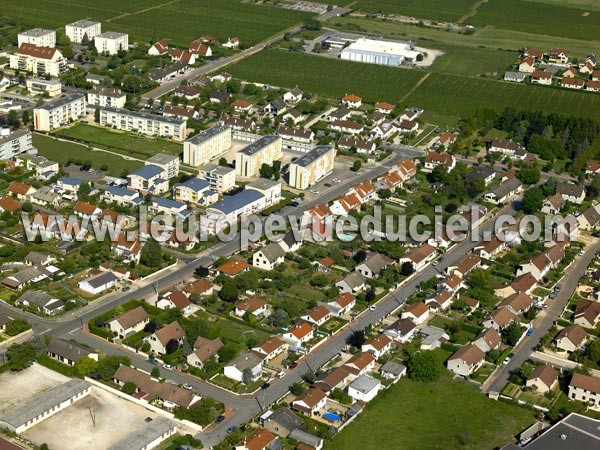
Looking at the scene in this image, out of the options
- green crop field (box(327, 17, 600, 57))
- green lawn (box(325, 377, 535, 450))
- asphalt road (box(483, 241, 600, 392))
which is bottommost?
green lawn (box(325, 377, 535, 450))

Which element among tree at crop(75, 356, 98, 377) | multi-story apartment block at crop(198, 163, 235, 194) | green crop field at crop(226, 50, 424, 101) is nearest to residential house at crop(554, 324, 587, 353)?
tree at crop(75, 356, 98, 377)

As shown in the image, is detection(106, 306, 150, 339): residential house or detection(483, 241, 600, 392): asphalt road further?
detection(106, 306, 150, 339): residential house

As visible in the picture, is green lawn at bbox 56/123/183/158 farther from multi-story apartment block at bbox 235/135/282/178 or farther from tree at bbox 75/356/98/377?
tree at bbox 75/356/98/377

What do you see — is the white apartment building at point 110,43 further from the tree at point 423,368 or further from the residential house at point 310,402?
the residential house at point 310,402

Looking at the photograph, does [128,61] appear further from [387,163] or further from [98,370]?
[98,370]

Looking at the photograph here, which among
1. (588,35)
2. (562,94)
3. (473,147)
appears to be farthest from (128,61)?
(588,35)

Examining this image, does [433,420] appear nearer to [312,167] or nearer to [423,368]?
[423,368]

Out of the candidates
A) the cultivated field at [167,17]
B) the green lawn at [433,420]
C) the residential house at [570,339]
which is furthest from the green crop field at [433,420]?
the cultivated field at [167,17]
